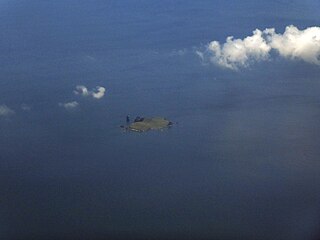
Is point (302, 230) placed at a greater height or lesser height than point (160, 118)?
lesser

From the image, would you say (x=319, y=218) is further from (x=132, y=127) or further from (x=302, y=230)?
(x=132, y=127)

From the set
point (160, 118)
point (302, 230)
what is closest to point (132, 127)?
point (160, 118)

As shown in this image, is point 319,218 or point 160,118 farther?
point 160,118

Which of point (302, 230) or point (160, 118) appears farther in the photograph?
point (160, 118)

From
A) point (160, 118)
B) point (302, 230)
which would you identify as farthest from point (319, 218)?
point (160, 118)

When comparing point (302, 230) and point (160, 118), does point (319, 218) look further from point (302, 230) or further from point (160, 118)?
point (160, 118)

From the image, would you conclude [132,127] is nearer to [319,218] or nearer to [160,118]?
[160,118]

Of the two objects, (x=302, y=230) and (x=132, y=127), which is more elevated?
(x=132, y=127)
